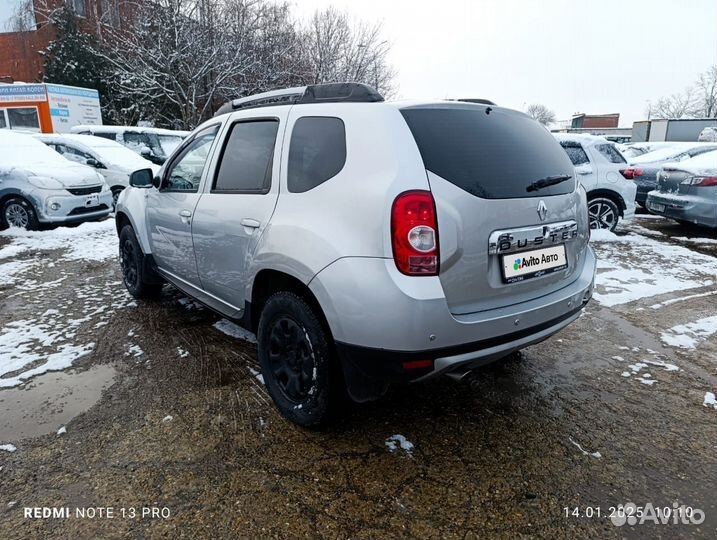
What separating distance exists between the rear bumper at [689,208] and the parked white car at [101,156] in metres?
10.3

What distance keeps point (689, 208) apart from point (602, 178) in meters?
1.45

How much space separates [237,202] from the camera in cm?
293

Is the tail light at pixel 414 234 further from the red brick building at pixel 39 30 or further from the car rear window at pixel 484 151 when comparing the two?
the red brick building at pixel 39 30

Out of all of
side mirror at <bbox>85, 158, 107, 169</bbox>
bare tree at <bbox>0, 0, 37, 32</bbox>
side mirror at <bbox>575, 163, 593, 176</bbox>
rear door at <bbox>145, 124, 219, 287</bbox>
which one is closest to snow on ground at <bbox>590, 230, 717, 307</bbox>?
side mirror at <bbox>575, 163, 593, 176</bbox>

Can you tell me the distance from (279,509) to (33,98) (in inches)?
767

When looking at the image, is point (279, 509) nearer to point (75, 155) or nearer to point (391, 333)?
point (391, 333)

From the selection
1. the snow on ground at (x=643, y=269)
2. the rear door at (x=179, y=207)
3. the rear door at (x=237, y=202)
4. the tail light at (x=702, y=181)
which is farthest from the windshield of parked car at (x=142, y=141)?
the tail light at (x=702, y=181)

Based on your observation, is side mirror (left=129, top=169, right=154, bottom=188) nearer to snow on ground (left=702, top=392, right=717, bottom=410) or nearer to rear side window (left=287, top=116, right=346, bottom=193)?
rear side window (left=287, top=116, right=346, bottom=193)

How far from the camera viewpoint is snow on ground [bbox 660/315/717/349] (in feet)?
12.6

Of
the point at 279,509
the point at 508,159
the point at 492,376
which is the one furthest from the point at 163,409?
the point at 508,159

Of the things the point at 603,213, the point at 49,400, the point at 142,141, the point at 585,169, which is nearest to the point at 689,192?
the point at 603,213

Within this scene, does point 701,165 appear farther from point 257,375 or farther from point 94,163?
point 94,163

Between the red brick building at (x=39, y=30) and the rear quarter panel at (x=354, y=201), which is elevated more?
the red brick building at (x=39, y=30)

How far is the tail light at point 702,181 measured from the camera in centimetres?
746
